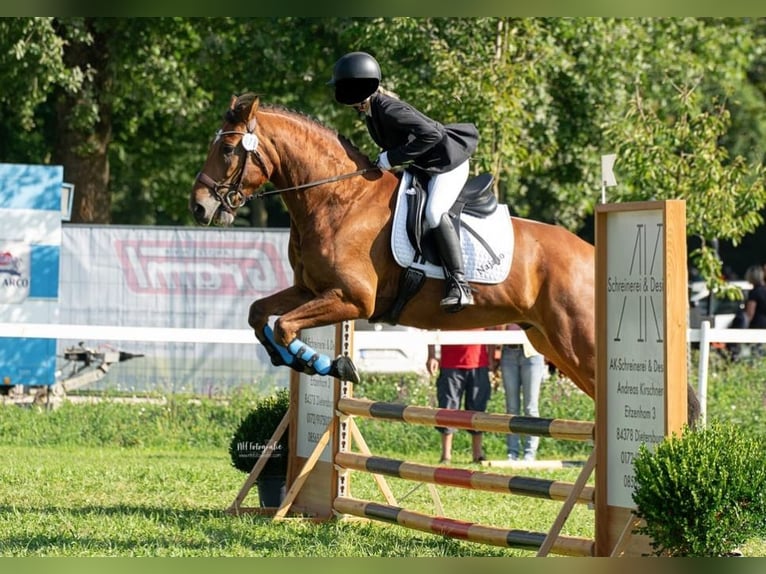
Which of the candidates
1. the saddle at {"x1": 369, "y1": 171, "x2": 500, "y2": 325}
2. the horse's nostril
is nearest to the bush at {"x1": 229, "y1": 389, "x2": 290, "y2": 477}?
the saddle at {"x1": 369, "y1": 171, "x2": 500, "y2": 325}

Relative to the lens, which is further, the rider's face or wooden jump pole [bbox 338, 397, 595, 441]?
the rider's face

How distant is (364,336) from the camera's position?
12000mm

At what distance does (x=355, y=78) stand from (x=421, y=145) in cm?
55

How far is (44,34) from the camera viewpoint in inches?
703

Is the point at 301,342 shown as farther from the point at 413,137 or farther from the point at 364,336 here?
the point at 364,336

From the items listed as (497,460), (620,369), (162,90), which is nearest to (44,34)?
(162,90)

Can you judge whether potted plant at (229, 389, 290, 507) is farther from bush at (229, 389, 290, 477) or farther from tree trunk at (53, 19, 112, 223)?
tree trunk at (53, 19, 112, 223)

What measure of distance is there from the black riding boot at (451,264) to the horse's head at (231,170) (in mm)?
1148

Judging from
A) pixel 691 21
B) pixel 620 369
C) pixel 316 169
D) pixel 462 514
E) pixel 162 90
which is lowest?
pixel 462 514

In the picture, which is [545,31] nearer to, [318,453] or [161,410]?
[161,410]

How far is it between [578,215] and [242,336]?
1351 centimetres

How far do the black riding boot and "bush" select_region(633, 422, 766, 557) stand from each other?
1.97m

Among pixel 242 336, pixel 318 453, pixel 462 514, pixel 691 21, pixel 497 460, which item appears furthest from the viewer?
pixel 691 21

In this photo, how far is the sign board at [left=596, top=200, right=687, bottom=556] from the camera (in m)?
5.58
